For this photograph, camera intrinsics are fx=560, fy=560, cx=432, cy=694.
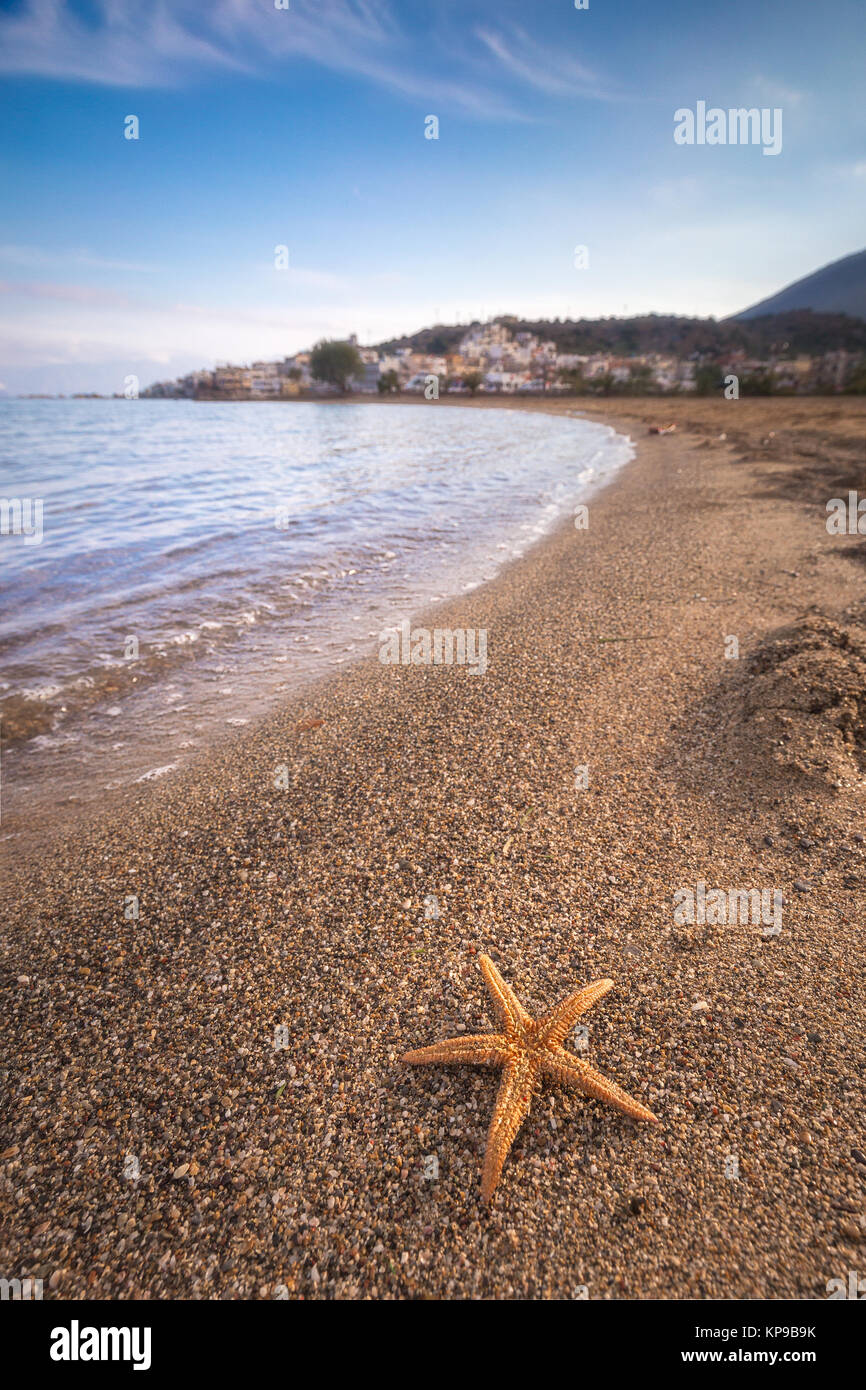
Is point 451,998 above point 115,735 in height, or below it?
below

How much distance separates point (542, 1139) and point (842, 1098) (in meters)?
1.95

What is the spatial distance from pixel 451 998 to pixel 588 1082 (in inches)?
46.2

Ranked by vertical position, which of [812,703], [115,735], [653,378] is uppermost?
[653,378]

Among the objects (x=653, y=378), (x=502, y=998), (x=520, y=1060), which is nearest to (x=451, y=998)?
(x=502, y=998)

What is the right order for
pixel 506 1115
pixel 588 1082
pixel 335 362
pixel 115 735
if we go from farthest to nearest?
pixel 335 362, pixel 115 735, pixel 588 1082, pixel 506 1115

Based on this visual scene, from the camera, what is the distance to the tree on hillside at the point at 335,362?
148625 millimetres

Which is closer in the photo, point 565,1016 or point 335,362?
point 565,1016

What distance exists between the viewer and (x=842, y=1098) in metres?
3.58

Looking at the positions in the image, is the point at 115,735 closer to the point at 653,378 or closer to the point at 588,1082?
the point at 588,1082

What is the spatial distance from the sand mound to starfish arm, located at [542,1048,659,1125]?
438 centimetres

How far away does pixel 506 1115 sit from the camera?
11.1ft

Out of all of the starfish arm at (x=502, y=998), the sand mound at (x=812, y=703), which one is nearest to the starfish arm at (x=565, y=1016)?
the starfish arm at (x=502, y=998)

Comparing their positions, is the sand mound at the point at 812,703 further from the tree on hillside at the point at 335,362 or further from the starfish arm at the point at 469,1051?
the tree on hillside at the point at 335,362
